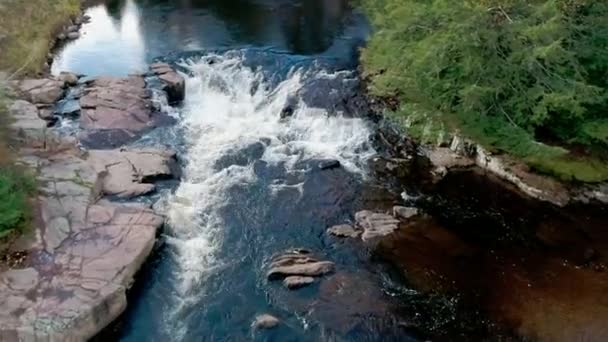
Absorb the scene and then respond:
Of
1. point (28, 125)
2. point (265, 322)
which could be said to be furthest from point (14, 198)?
point (265, 322)

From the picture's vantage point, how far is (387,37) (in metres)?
17.2

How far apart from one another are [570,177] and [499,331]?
632 centimetres

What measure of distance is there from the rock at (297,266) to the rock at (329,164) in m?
4.16

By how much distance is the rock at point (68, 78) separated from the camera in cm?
2131

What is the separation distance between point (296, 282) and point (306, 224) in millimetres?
2432

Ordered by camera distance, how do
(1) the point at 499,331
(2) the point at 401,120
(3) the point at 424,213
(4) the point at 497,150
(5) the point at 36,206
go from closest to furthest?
(1) the point at 499,331, (5) the point at 36,206, (3) the point at 424,213, (4) the point at 497,150, (2) the point at 401,120

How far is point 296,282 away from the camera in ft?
42.2

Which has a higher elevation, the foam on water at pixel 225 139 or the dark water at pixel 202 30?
the dark water at pixel 202 30

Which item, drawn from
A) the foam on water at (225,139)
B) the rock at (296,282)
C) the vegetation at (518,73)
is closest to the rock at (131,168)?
the foam on water at (225,139)

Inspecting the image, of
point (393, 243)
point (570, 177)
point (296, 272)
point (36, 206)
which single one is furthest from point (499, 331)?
point (36, 206)

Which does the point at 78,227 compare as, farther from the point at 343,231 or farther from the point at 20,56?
the point at 20,56

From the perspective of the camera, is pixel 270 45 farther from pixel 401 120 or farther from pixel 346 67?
pixel 401 120

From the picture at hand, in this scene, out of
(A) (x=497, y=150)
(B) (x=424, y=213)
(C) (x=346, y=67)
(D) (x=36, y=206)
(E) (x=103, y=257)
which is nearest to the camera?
(E) (x=103, y=257)

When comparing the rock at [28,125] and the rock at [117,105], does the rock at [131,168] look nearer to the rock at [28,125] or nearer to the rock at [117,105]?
the rock at [28,125]
